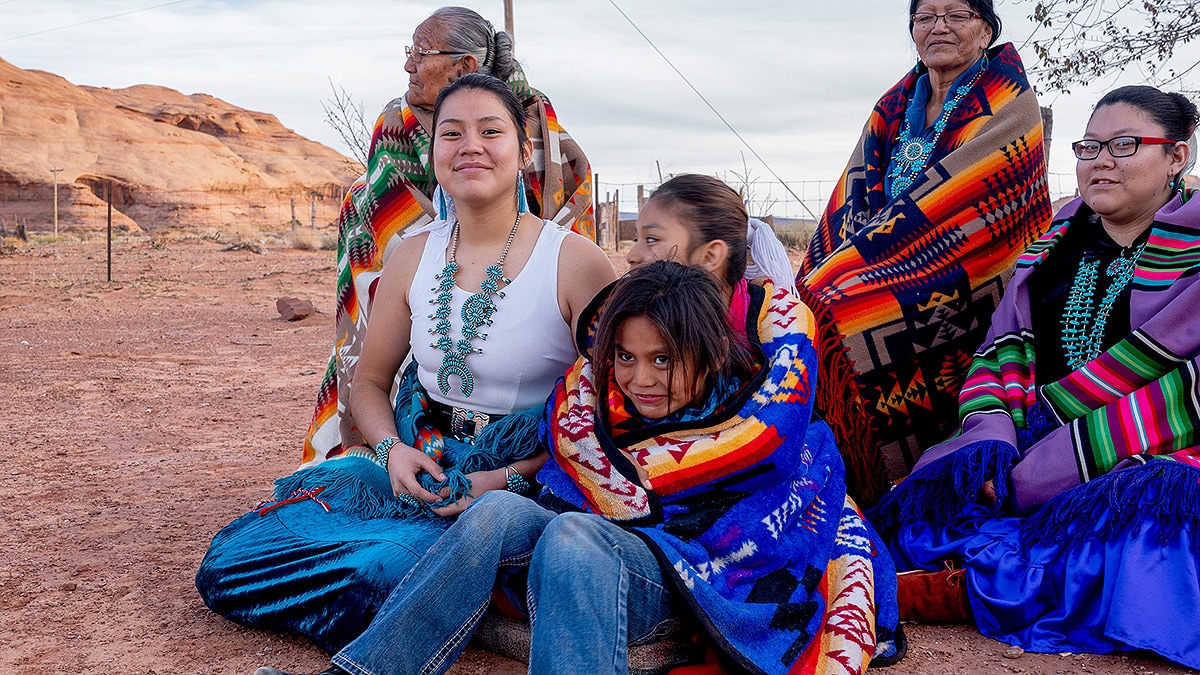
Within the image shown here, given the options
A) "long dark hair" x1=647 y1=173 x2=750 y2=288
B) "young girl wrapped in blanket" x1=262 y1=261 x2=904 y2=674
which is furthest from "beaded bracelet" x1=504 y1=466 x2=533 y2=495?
"long dark hair" x1=647 y1=173 x2=750 y2=288

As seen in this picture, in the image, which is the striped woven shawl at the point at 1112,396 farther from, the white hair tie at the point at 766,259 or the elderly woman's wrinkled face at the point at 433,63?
the elderly woman's wrinkled face at the point at 433,63

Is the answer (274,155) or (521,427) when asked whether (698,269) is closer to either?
(521,427)

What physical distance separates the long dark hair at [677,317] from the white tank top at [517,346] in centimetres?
45

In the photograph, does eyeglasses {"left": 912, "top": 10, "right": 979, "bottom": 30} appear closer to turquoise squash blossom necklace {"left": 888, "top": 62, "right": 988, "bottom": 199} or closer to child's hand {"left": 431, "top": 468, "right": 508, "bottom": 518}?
turquoise squash blossom necklace {"left": 888, "top": 62, "right": 988, "bottom": 199}

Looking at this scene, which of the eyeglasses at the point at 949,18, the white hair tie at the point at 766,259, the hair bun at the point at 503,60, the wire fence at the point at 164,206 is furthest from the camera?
the wire fence at the point at 164,206

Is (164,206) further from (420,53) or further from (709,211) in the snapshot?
(709,211)

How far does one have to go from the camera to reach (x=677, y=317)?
2623 millimetres

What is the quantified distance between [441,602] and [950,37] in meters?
2.97

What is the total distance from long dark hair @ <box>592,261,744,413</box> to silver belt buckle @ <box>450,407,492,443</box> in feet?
1.82

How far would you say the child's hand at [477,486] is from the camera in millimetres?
3004

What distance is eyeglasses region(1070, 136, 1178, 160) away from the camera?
336 cm

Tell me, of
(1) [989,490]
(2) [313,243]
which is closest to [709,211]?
(1) [989,490]

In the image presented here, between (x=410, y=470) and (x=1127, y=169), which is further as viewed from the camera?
(x=1127, y=169)

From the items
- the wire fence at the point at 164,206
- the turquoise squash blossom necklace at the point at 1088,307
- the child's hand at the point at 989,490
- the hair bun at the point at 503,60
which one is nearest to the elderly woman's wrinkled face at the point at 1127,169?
the turquoise squash blossom necklace at the point at 1088,307
